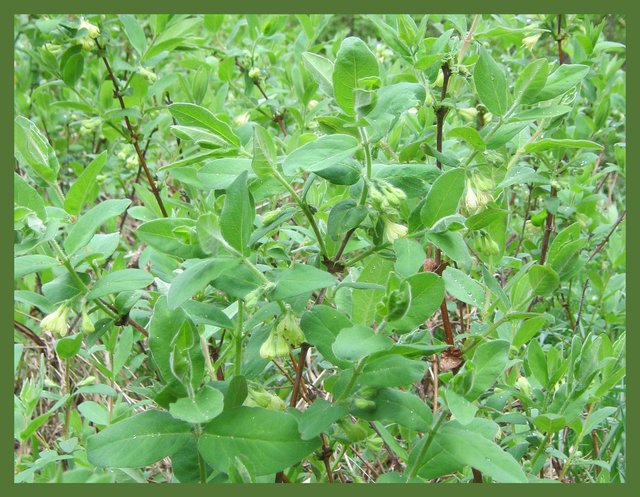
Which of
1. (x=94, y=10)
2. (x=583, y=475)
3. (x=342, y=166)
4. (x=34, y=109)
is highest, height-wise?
(x=94, y=10)

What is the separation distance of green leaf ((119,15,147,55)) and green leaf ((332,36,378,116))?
1407 millimetres

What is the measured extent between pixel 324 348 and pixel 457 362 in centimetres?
32

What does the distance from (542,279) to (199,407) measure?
0.63m

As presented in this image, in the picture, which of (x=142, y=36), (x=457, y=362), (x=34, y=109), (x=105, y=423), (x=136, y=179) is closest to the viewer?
(x=457, y=362)

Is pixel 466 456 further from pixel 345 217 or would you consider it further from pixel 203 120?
pixel 203 120

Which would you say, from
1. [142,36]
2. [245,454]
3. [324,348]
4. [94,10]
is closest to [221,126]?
[324,348]

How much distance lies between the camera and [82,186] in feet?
4.38

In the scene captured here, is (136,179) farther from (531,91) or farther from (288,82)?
(531,91)

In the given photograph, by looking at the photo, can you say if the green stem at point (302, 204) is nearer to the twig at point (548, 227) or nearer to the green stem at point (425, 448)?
the green stem at point (425, 448)

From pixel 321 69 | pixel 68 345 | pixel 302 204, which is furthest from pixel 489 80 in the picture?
pixel 68 345

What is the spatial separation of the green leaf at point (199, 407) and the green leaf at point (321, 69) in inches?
21.3

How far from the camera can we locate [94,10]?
1.60 meters

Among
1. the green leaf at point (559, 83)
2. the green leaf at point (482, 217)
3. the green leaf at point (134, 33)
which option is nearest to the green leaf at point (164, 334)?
the green leaf at point (482, 217)

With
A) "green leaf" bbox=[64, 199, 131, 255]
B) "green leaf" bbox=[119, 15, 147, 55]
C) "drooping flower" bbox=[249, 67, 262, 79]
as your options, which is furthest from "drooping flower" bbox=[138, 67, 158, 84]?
"green leaf" bbox=[64, 199, 131, 255]
